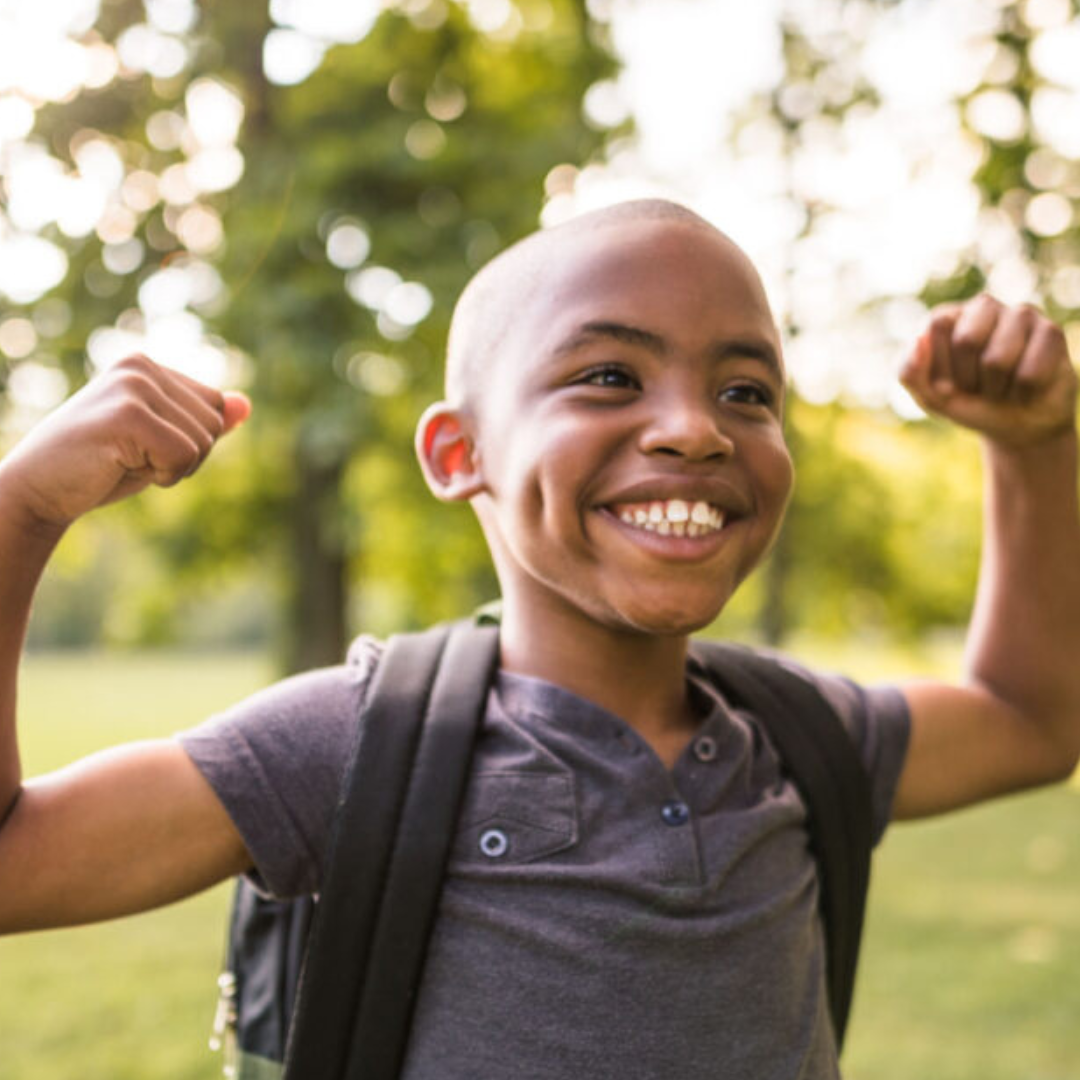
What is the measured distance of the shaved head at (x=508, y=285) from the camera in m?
1.69

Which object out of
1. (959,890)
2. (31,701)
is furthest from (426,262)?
(31,701)

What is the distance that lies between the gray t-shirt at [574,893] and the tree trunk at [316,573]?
9.04 metres

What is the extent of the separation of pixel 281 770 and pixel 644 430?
1.97 ft

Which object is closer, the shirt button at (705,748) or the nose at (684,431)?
the nose at (684,431)

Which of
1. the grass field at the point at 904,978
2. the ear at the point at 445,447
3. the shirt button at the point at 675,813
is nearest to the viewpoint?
the shirt button at the point at 675,813

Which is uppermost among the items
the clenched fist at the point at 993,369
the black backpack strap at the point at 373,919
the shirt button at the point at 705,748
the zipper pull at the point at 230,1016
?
the clenched fist at the point at 993,369

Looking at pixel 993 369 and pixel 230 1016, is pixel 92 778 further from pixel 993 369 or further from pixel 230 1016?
pixel 993 369

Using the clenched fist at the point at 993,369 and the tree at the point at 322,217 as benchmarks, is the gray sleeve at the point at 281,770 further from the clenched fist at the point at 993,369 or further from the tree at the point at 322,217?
the tree at the point at 322,217

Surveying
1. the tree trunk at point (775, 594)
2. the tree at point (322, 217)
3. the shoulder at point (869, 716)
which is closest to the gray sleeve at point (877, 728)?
the shoulder at point (869, 716)

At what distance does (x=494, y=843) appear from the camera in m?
1.52

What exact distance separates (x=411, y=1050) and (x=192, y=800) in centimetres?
39

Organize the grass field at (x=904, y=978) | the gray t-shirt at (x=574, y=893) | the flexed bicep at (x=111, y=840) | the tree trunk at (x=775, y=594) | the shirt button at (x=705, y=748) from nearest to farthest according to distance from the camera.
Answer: the flexed bicep at (x=111, y=840), the gray t-shirt at (x=574, y=893), the shirt button at (x=705, y=748), the grass field at (x=904, y=978), the tree trunk at (x=775, y=594)

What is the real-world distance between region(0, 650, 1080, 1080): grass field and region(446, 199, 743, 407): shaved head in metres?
3.73

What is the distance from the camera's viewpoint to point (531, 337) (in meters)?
1.66
